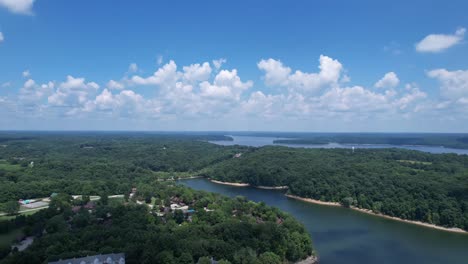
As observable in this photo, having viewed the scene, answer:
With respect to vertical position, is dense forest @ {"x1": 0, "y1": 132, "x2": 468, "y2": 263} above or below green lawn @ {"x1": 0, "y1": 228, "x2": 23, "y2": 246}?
above

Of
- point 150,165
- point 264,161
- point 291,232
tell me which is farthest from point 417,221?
point 150,165

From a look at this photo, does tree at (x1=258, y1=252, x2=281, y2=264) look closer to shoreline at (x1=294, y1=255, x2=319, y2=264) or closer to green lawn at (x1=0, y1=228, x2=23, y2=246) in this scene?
shoreline at (x1=294, y1=255, x2=319, y2=264)

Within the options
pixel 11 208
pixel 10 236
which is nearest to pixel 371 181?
pixel 10 236

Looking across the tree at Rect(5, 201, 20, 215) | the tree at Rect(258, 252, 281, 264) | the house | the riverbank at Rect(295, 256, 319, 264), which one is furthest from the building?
the tree at Rect(5, 201, 20, 215)

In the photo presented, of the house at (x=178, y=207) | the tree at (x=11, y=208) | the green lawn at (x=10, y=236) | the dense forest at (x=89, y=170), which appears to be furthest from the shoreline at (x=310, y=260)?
the tree at (x=11, y=208)

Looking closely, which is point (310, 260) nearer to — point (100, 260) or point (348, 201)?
point (100, 260)

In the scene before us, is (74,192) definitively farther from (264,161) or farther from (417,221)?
(417,221)
